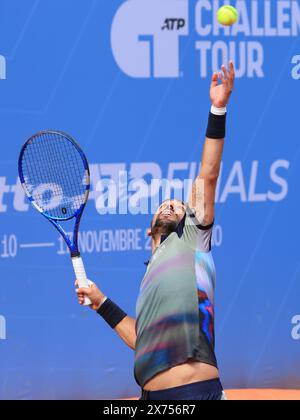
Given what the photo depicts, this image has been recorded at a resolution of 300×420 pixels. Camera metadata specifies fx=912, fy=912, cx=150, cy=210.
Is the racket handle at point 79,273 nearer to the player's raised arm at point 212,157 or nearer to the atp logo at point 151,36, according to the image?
the player's raised arm at point 212,157

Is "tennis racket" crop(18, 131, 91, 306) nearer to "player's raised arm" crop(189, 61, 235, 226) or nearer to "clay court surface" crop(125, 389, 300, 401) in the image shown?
"player's raised arm" crop(189, 61, 235, 226)

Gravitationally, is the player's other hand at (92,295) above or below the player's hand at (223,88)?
below

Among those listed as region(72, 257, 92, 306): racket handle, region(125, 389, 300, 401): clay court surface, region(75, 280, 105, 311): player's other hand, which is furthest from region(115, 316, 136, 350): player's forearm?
region(125, 389, 300, 401): clay court surface

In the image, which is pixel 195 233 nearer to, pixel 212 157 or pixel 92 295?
pixel 212 157

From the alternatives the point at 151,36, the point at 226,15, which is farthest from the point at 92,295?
the point at 151,36

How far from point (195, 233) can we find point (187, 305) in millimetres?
269

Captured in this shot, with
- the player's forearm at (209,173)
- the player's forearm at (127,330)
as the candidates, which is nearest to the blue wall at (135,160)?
the player's forearm at (127,330)

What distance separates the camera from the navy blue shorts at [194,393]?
10.7 ft

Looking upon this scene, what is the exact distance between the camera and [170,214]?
3.56m

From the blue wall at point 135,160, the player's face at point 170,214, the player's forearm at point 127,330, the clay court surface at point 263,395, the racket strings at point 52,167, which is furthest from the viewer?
the clay court surface at point 263,395

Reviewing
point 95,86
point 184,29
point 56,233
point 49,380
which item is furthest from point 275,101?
point 49,380

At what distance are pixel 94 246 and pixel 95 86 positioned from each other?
91 cm

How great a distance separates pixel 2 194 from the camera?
5.02 metres

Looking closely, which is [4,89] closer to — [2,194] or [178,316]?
[2,194]
